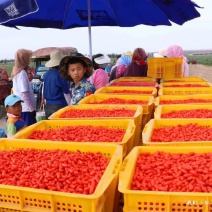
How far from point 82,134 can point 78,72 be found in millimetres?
1693

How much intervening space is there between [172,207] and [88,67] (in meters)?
3.23

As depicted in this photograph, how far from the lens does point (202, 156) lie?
2.15 metres

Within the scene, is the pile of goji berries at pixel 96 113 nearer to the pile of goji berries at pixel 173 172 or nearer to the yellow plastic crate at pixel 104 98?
the yellow plastic crate at pixel 104 98

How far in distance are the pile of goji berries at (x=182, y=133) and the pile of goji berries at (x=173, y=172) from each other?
16.8 inches

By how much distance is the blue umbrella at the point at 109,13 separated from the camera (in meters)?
5.86

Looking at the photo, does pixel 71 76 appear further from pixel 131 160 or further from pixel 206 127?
pixel 131 160

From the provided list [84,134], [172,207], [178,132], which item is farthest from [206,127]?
[172,207]

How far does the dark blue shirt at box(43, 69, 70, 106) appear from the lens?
16.6 ft

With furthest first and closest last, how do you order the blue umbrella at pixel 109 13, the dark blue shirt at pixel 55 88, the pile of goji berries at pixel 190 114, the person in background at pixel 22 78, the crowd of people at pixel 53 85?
the blue umbrella at pixel 109 13 → the person in background at pixel 22 78 → the dark blue shirt at pixel 55 88 → the crowd of people at pixel 53 85 → the pile of goji berries at pixel 190 114

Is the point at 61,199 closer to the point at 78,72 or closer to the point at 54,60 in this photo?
the point at 78,72

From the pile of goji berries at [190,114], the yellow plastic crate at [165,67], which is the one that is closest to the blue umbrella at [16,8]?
the pile of goji berries at [190,114]

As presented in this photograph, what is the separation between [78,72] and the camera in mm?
4398

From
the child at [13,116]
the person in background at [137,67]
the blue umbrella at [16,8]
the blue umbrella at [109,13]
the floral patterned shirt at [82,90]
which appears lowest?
the child at [13,116]

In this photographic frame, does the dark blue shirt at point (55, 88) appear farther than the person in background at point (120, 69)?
No
